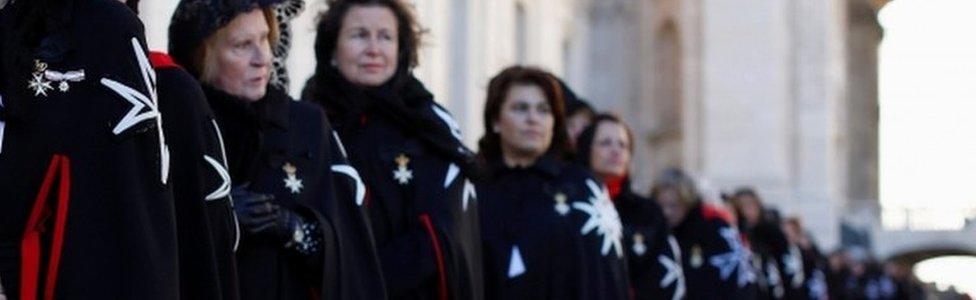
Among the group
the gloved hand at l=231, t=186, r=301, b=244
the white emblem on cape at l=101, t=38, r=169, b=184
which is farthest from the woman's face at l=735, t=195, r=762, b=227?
the white emblem on cape at l=101, t=38, r=169, b=184

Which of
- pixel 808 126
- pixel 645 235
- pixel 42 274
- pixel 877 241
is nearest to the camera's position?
pixel 42 274

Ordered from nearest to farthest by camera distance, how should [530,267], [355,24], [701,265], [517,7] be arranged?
[355,24], [530,267], [701,265], [517,7]

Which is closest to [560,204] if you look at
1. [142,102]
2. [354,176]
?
[354,176]

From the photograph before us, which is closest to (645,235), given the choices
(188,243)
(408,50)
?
(408,50)

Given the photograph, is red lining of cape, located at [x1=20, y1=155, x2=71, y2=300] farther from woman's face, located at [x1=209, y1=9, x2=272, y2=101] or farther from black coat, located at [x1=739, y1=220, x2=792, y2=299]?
black coat, located at [x1=739, y1=220, x2=792, y2=299]

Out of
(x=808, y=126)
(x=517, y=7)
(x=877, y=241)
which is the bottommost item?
(x=877, y=241)

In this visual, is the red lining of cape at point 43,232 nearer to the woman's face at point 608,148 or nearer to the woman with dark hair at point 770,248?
the woman's face at point 608,148

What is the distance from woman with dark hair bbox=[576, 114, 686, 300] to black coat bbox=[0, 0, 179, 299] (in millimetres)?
5641

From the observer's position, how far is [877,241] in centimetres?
4531

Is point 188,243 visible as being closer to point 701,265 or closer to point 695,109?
point 701,265

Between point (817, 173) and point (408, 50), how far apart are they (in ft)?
98.3

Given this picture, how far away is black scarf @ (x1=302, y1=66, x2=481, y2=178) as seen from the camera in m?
6.61

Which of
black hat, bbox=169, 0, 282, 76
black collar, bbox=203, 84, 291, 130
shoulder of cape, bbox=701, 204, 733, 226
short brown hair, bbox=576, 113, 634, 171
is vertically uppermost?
black hat, bbox=169, 0, 282, 76

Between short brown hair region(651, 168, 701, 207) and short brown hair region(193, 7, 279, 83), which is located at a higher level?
short brown hair region(193, 7, 279, 83)
